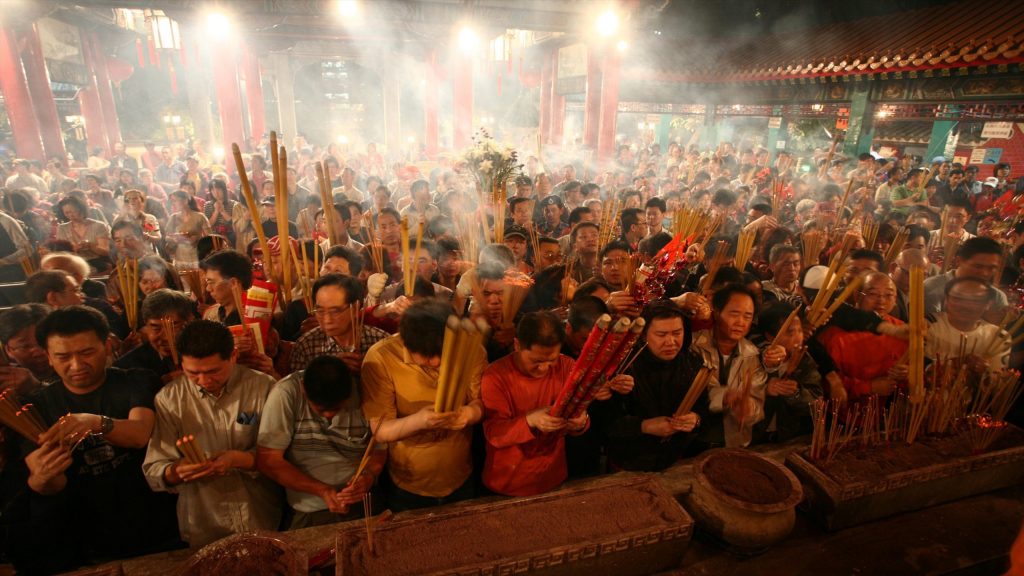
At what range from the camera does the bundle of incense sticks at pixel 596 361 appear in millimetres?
1482

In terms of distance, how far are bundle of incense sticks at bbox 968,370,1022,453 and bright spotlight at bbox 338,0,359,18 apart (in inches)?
441

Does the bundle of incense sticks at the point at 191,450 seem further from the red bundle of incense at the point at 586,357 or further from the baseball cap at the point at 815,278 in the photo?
the baseball cap at the point at 815,278

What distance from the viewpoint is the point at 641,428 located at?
2295 millimetres

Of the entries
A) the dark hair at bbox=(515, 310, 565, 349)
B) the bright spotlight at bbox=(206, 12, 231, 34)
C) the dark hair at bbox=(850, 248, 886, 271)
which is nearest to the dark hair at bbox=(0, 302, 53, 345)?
the dark hair at bbox=(515, 310, 565, 349)

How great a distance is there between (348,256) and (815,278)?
3.28 metres

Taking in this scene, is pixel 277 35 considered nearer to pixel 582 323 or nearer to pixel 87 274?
pixel 87 274

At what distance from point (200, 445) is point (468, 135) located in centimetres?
1274

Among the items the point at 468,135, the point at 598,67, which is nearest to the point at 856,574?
the point at 598,67

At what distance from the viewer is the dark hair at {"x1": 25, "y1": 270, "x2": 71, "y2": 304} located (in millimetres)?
2850

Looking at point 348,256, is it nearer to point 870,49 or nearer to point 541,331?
point 541,331

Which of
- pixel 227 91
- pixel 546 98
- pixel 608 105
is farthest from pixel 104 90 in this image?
pixel 608 105

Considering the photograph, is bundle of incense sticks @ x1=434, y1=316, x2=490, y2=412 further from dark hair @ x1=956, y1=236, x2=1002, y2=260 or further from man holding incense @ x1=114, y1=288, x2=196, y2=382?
dark hair @ x1=956, y1=236, x2=1002, y2=260

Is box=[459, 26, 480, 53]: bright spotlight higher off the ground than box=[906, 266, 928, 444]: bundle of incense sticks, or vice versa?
box=[459, 26, 480, 53]: bright spotlight

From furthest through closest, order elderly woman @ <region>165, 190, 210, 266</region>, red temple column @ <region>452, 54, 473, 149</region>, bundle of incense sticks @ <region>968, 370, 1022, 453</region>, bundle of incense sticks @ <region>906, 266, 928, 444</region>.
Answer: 1. red temple column @ <region>452, 54, 473, 149</region>
2. elderly woman @ <region>165, 190, 210, 266</region>
3. bundle of incense sticks @ <region>968, 370, 1022, 453</region>
4. bundle of incense sticks @ <region>906, 266, 928, 444</region>
